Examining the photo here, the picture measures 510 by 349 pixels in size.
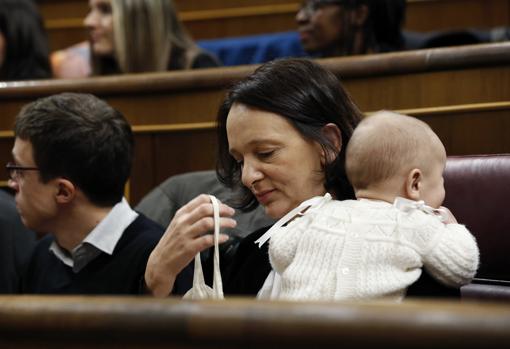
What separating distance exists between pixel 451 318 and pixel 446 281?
1.06 feet

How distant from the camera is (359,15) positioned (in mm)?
1649

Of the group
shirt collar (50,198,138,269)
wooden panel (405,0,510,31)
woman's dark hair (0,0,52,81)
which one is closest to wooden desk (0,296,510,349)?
shirt collar (50,198,138,269)

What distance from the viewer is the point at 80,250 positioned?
1171 mm

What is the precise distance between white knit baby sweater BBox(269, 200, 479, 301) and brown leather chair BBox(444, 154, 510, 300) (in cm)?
20

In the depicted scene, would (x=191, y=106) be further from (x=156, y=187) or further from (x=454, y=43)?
(x=454, y=43)

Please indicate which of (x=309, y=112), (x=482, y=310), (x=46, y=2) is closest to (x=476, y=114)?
(x=309, y=112)

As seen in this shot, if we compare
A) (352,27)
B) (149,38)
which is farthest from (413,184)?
(149,38)

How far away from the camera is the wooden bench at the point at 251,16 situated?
2018 mm

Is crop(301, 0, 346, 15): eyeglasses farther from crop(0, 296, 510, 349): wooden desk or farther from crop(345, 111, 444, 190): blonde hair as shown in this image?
crop(0, 296, 510, 349): wooden desk

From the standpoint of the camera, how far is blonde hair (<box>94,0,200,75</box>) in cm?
170

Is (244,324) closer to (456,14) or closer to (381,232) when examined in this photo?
(381,232)

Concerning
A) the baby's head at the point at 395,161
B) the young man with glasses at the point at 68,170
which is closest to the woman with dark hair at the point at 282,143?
the baby's head at the point at 395,161

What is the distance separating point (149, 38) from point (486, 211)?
2.80 feet

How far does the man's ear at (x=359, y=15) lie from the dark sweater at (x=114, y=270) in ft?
2.02
